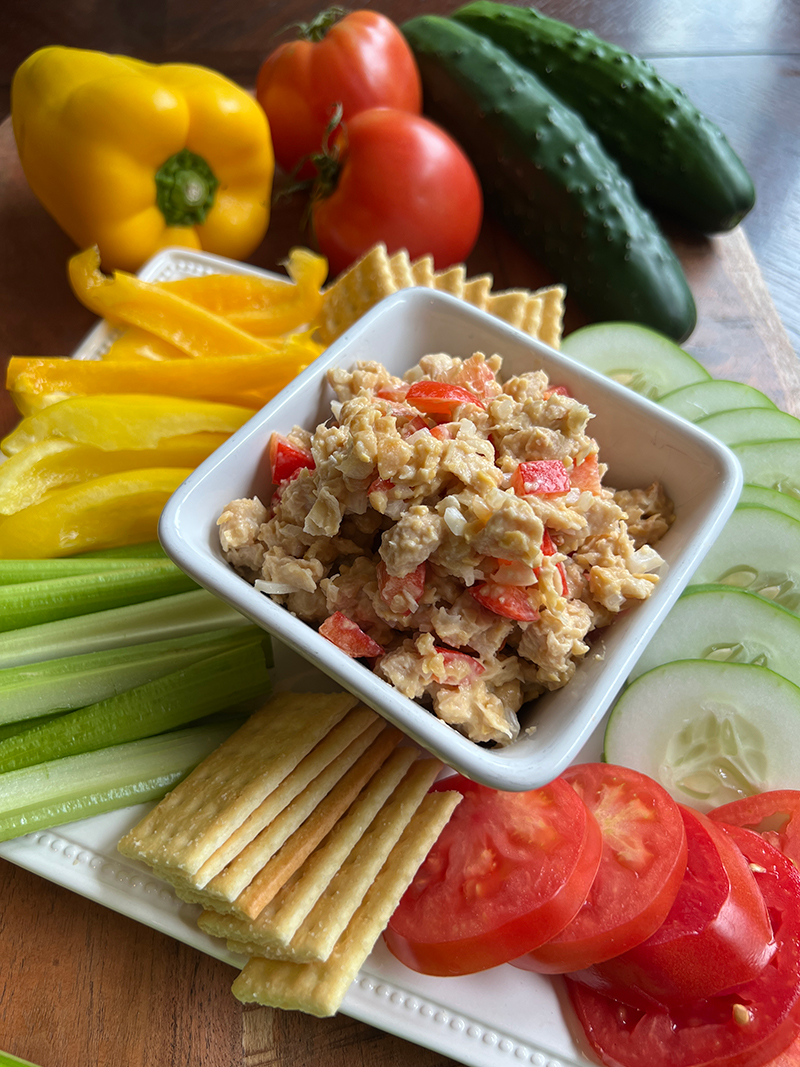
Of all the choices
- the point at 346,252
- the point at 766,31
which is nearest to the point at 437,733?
the point at 346,252

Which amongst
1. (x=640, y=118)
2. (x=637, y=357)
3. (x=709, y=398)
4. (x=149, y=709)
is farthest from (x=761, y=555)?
(x=640, y=118)

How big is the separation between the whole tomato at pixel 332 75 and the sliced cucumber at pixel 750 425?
73.3 inches

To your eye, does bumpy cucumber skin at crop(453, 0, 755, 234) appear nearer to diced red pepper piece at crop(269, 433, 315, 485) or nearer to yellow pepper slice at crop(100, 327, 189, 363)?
yellow pepper slice at crop(100, 327, 189, 363)

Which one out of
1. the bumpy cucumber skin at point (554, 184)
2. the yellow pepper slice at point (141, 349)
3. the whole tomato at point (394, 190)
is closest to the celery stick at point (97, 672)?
the yellow pepper slice at point (141, 349)

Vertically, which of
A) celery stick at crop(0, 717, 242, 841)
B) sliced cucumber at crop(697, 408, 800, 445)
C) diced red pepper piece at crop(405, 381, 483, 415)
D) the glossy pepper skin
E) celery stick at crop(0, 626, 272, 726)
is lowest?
celery stick at crop(0, 717, 242, 841)

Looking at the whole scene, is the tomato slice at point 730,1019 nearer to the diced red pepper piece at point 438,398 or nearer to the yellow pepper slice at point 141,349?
the diced red pepper piece at point 438,398

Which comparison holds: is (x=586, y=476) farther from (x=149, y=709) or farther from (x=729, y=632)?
(x=149, y=709)

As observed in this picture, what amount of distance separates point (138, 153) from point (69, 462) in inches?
47.2

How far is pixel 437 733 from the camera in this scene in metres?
1.32

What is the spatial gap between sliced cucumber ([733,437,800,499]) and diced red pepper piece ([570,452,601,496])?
71 cm

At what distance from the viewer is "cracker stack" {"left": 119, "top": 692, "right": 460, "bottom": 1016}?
58.7 inches

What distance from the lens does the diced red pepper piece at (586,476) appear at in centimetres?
158

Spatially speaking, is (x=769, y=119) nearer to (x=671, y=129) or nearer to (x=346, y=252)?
(x=671, y=129)

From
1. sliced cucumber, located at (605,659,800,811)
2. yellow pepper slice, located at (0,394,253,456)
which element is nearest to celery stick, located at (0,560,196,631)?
yellow pepper slice, located at (0,394,253,456)
